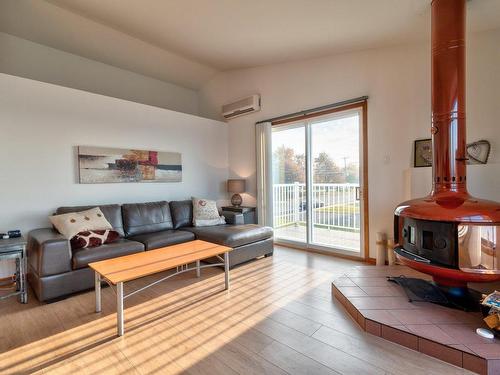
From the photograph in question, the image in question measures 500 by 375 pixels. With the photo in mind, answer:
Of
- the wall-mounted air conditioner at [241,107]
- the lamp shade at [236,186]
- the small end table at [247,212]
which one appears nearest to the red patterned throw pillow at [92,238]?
the small end table at [247,212]

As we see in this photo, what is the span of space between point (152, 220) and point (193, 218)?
1.99 ft

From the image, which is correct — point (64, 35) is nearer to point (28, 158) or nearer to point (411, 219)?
point (28, 158)

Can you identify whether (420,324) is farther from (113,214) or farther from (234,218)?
(113,214)

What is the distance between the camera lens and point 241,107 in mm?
4727

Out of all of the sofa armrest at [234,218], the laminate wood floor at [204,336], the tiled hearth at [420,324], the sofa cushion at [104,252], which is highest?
the sofa armrest at [234,218]

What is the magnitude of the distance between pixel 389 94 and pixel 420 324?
261 centimetres

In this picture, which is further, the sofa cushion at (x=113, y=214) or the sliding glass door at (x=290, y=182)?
the sliding glass door at (x=290, y=182)

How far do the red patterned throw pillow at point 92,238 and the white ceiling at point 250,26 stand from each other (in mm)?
2507

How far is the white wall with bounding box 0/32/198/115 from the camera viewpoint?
346 cm

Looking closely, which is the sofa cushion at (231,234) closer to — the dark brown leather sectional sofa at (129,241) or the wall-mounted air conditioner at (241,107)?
the dark brown leather sectional sofa at (129,241)

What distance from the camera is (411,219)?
2.14 meters

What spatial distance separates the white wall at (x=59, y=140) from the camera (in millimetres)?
2936

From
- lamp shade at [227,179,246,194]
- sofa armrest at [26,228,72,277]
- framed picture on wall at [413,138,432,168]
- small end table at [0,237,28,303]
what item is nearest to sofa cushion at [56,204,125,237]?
sofa armrest at [26,228,72,277]

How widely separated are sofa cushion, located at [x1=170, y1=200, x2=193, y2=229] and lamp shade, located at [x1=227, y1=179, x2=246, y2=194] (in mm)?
964
